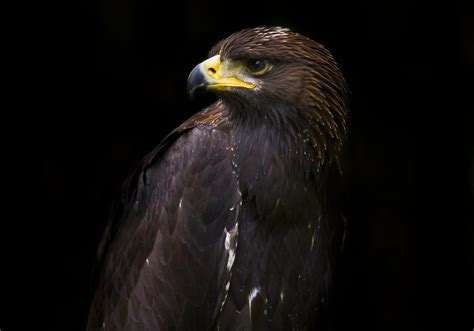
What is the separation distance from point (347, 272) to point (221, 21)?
2.29m

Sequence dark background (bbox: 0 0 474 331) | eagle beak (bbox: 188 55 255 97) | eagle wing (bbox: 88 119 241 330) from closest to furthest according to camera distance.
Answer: eagle beak (bbox: 188 55 255 97) → eagle wing (bbox: 88 119 241 330) → dark background (bbox: 0 0 474 331)

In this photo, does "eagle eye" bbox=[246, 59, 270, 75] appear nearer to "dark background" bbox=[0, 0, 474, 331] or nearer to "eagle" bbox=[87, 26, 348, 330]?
"eagle" bbox=[87, 26, 348, 330]

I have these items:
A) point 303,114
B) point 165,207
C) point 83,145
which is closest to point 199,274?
point 165,207

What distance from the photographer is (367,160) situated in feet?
26.5

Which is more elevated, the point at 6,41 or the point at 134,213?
the point at 6,41

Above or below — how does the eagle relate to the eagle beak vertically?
below

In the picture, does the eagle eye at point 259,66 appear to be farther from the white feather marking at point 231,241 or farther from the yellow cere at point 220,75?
the white feather marking at point 231,241

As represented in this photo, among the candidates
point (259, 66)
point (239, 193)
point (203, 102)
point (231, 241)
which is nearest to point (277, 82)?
point (259, 66)

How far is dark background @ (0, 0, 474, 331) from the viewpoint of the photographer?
26.1ft

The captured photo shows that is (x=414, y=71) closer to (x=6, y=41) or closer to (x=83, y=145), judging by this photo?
(x=83, y=145)

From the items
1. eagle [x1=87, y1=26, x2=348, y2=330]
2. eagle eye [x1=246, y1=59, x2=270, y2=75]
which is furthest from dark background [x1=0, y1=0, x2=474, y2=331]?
eagle eye [x1=246, y1=59, x2=270, y2=75]

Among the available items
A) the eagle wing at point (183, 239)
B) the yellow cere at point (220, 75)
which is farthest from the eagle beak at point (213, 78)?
the eagle wing at point (183, 239)

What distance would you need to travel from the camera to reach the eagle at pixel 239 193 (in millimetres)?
5582

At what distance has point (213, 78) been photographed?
5.52 meters
